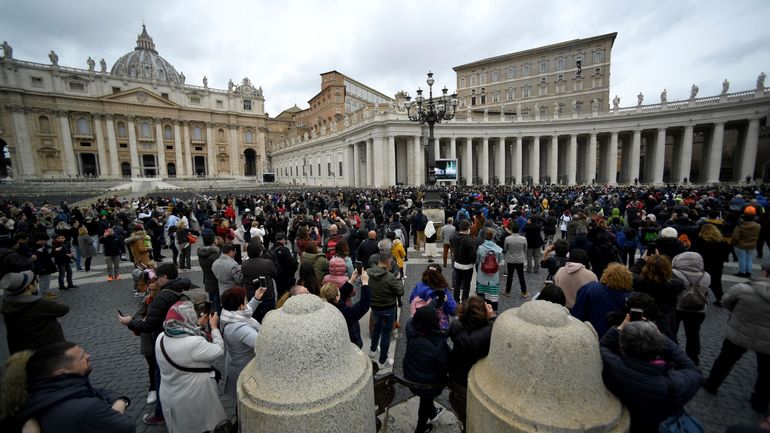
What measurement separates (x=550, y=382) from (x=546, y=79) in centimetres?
6079

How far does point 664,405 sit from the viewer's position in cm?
185

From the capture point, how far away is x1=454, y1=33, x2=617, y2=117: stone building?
159 feet

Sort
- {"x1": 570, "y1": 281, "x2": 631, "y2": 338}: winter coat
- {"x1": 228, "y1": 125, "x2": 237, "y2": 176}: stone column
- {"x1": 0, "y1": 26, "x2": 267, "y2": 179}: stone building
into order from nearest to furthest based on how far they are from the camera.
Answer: {"x1": 570, "y1": 281, "x2": 631, "y2": 338}: winter coat
{"x1": 0, "y1": 26, "x2": 267, "y2": 179}: stone building
{"x1": 228, "y1": 125, "x2": 237, "y2": 176}: stone column

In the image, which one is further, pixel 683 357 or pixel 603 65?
pixel 603 65

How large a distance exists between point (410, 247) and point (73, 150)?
66872mm

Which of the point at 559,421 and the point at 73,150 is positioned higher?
the point at 73,150

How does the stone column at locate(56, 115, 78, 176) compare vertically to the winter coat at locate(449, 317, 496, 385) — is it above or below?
above

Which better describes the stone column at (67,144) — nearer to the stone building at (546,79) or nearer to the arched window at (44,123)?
the arched window at (44,123)

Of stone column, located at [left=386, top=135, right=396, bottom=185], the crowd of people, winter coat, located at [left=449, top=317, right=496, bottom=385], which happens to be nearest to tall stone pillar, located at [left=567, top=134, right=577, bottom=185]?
stone column, located at [left=386, top=135, right=396, bottom=185]

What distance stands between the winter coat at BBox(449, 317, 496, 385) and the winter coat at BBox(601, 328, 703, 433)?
2.51ft

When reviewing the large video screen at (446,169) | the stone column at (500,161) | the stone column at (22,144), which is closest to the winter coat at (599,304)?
the large video screen at (446,169)

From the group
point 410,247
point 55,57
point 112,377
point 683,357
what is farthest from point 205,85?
point 683,357

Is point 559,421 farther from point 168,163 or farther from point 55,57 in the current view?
point 55,57

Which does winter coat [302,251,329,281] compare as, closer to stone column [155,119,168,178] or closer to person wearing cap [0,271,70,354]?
person wearing cap [0,271,70,354]
